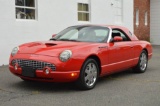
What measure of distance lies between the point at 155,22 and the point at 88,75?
741 inches

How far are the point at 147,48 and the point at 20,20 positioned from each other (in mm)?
4614

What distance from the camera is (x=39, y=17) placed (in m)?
12.4

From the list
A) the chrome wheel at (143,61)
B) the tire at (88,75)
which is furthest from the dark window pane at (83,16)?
the tire at (88,75)

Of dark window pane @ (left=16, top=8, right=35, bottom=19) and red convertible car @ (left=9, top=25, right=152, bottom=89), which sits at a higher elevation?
dark window pane @ (left=16, top=8, right=35, bottom=19)

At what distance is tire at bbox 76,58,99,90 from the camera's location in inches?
265

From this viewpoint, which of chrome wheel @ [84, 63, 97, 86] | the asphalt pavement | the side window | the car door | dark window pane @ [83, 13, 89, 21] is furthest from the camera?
dark window pane @ [83, 13, 89, 21]

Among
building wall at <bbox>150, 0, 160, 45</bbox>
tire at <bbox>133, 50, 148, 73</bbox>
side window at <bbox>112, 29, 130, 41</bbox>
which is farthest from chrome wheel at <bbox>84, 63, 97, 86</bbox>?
building wall at <bbox>150, 0, 160, 45</bbox>

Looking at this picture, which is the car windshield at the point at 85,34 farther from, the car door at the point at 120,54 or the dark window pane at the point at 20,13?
the dark window pane at the point at 20,13

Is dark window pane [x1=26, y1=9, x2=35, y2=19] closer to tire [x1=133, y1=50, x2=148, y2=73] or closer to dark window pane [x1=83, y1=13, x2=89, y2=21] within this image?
dark window pane [x1=83, y1=13, x2=89, y2=21]

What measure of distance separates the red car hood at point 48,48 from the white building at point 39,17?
394cm

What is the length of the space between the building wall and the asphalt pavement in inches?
658

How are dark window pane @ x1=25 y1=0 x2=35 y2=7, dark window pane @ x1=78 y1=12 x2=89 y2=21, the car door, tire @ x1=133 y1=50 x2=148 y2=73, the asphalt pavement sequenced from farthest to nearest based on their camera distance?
dark window pane @ x1=78 y1=12 x2=89 y2=21 → dark window pane @ x1=25 y1=0 x2=35 y2=7 → tire @ x1=133 y1=50 x2=148 y2=73 → the car door → the asphalt pavement

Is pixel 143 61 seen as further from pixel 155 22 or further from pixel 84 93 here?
pixel 155 22

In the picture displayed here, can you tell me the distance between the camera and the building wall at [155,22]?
24.6m
